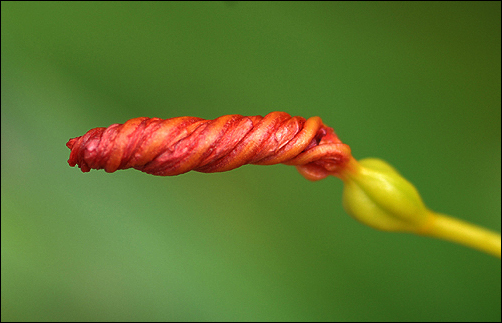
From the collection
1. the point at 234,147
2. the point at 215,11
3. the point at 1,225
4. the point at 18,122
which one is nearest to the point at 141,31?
the point at 215,11

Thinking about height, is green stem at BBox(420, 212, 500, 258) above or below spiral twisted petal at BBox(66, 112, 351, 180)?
above

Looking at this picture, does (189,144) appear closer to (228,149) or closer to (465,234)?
(228,149)

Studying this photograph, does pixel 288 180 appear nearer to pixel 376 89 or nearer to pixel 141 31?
pixel 376 89

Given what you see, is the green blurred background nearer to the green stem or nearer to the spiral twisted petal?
the green stem

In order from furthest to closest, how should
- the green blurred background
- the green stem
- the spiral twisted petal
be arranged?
the green blurred background → the green stem → the spiral twisted petal

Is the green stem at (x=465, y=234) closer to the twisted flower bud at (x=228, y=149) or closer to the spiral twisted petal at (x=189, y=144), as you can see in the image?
the twisted flower bud at (x=228, y=149)

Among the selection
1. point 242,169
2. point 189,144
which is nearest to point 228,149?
point 189,144

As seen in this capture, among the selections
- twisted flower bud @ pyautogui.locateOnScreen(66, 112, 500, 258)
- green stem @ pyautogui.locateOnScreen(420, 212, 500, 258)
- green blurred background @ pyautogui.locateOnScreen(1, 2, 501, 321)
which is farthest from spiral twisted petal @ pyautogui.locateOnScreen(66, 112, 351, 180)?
green blurred background @ pyautogui.locateOnScreen(1, 2, 501, 321)
